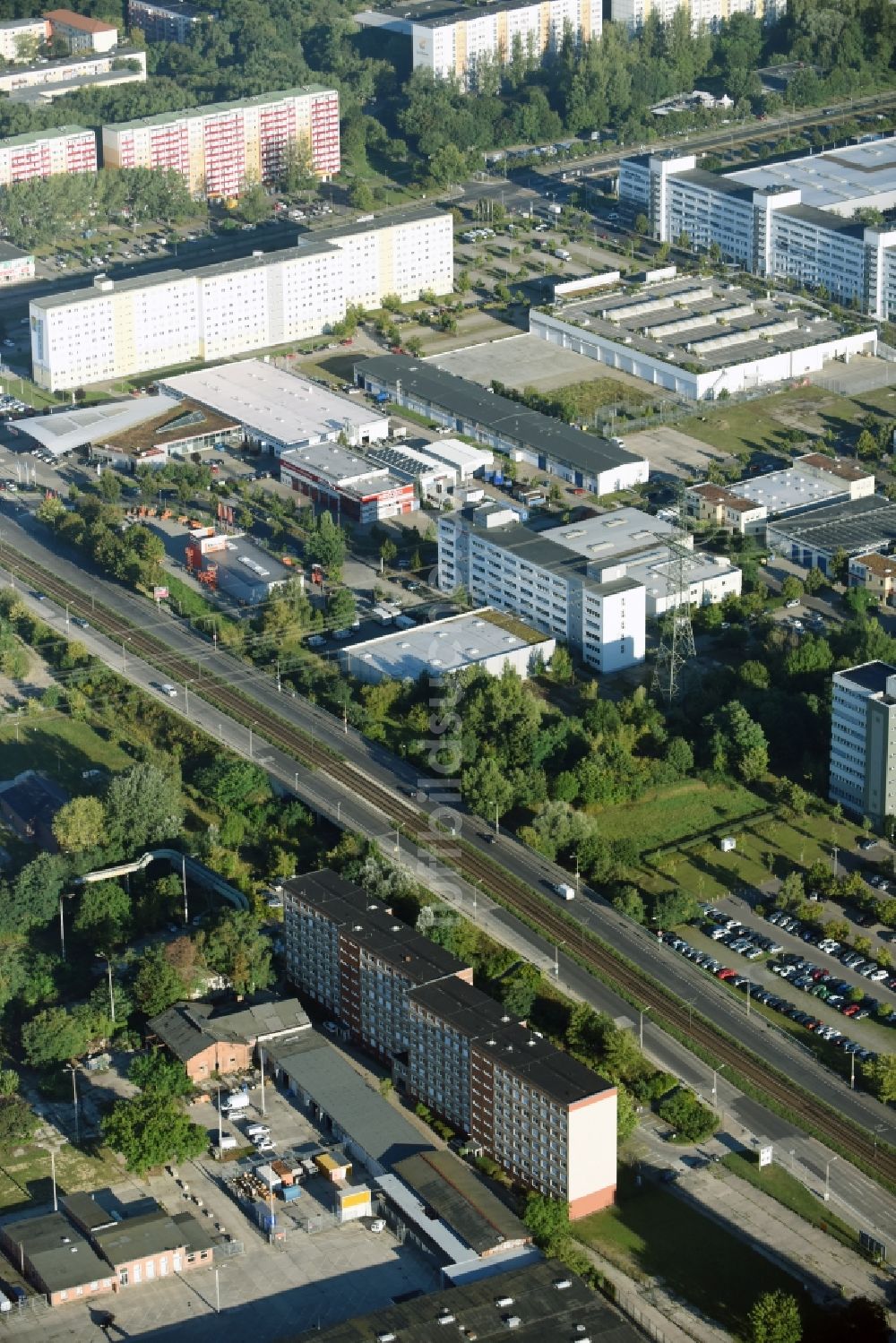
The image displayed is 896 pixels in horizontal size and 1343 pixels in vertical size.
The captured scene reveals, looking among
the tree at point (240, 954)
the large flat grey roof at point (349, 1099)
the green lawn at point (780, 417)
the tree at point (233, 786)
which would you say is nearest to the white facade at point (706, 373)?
the green lawn at point (780, 417)

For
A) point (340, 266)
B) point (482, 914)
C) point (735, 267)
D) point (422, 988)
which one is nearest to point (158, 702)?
point (482, 914)

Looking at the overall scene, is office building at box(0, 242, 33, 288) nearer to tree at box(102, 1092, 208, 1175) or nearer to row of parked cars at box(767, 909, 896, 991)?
row of parked cars at box(767, 909, 896, 991)

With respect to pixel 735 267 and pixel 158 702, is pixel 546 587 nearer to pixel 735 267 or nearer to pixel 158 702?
pixel 158 702

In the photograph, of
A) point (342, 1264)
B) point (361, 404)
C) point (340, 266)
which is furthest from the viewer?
point (340, 266)

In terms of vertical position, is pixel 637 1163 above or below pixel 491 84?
below

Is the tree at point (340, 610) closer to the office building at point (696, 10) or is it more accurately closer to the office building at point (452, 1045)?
the office building at point (452, 1045)

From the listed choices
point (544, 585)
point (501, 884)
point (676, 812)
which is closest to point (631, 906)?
point (501, 884)

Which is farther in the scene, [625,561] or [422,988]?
[625,561]
